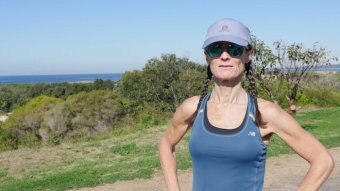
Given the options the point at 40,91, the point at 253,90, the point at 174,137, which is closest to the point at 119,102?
the point at 174,137

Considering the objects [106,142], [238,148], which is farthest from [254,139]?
[106,142]

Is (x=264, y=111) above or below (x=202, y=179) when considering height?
above

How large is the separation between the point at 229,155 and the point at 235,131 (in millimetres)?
102

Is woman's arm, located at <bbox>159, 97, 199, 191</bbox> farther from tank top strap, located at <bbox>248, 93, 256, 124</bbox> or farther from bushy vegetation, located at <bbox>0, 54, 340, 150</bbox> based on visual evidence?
bushy vegetation, located at <bbox>0, 54, 340, 150</bbox>

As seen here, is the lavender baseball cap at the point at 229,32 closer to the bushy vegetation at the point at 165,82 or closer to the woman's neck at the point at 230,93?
the woman's neck at the point at 230,93

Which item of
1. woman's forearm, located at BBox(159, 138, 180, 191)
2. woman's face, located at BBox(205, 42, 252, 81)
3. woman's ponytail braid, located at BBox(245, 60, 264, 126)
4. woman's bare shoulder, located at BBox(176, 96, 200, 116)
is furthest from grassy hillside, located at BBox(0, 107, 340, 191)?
woman's face, located at BBox(205, 42, 252, 81)

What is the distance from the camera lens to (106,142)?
1329cm

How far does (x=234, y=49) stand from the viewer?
199 centimetres

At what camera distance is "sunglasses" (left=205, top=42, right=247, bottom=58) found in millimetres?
1987

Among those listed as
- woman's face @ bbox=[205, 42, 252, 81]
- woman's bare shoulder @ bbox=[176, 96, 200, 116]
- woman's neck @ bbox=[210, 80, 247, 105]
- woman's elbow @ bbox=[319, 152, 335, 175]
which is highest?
woman's face @ bbox=[205, 42, 252, 81]

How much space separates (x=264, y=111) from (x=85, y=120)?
32162 millimetres

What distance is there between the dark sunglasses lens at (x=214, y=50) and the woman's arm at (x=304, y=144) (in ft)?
0.95

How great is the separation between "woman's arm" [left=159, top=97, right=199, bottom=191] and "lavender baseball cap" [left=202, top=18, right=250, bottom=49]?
359mm

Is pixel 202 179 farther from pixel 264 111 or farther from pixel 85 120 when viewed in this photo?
pixel 85 120
